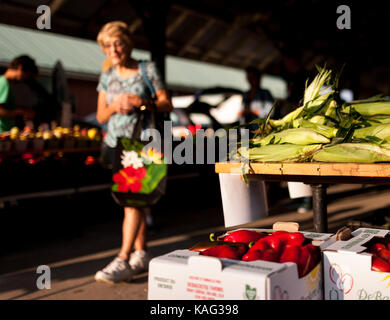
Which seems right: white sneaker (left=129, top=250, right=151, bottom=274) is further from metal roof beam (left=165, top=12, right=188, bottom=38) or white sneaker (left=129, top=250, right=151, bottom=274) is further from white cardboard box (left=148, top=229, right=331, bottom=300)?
metal roof beam (left=165, top=12, right=188, bottom=38)

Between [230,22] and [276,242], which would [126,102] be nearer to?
[276,242]

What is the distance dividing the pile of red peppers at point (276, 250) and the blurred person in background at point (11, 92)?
14.7 ft

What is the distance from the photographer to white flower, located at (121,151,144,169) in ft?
12.0

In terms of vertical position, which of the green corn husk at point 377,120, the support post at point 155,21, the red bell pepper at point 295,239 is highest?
the support post at point 155,21

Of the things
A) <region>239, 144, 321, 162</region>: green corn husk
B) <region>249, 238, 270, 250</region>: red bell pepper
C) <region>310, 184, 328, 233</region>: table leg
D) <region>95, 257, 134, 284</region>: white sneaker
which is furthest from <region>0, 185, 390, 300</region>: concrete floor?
<region>249, 238, 270, 250</region>: red bell pepper

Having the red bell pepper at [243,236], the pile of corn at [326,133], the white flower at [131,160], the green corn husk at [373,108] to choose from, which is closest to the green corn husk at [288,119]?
the pile of corn at [326,133]

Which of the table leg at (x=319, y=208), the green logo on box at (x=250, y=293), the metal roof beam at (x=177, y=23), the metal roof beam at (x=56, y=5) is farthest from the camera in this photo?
the metal roof beam at (x=177, y=23)

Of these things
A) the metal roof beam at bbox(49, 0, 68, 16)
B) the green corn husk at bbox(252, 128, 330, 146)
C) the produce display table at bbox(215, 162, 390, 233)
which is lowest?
the produce display table at bbox(215, 162, 390, 233)

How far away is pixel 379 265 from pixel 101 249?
3.97 meters

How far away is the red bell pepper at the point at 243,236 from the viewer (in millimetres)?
1947

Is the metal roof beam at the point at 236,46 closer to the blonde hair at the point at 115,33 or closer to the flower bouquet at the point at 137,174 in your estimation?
the blonde hair at the point at 115,33

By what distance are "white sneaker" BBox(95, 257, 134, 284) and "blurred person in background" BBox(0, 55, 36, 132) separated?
2.74 meters

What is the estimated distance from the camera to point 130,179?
146 inches
